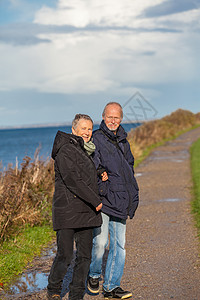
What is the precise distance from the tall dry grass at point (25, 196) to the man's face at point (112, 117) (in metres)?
2.84

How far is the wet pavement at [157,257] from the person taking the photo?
461 centimetres

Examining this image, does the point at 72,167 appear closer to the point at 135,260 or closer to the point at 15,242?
the point at 135,260

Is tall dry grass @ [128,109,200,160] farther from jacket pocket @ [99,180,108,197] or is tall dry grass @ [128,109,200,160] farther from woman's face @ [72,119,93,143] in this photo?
woman's face @ [72,119,93,143]

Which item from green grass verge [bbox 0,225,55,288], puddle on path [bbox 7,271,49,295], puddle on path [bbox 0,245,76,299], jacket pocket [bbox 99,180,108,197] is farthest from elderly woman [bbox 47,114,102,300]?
green grass verge [bbox 0,225,55,288]

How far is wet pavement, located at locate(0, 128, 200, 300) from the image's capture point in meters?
4.61

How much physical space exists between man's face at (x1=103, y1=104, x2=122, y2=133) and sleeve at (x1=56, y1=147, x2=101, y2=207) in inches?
24.4

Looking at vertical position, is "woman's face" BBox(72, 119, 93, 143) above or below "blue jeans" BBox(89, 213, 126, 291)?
above

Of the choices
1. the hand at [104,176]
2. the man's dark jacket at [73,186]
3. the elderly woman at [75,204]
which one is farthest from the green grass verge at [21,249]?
the hand at [104,176]

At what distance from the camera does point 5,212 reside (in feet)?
22.4


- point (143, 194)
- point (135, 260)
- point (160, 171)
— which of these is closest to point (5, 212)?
point (135, 260)

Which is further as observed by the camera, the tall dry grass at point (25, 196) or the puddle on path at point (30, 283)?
the tall dry grass at point (25, 196)

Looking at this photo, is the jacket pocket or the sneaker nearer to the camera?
the jacket pocket

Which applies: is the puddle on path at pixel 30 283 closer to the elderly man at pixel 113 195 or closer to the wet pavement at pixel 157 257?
the wet pavement at pixel 157 257

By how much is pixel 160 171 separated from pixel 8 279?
35.2 feet
